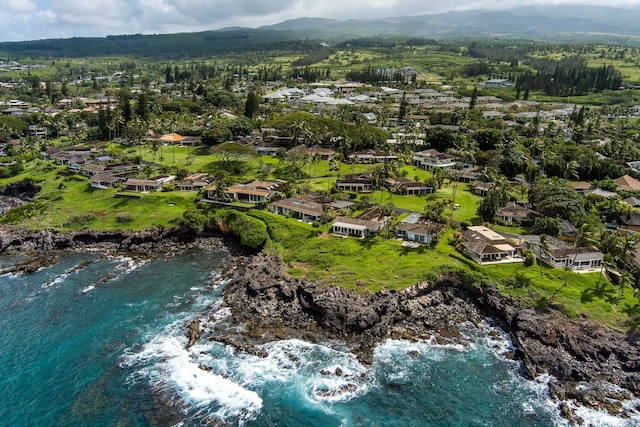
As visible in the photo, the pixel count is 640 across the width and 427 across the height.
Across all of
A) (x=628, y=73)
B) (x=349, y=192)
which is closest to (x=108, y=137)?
(x=349, y=192)

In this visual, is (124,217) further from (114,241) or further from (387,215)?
(387,215)

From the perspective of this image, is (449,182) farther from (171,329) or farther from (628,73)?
(628,73)

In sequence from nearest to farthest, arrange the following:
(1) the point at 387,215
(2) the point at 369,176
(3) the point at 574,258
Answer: (3) the point at 574,258 < (1) the point at 387,215 < (2) the point at 369,176

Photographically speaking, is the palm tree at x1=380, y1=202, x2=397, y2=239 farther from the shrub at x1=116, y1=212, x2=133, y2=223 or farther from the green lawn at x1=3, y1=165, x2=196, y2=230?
the shrub at x1=116, y1=212, x2=133, y2=223

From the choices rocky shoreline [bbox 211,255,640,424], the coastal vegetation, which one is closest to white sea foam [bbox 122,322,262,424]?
rocky shoreline [bbox 211,255,640,424]

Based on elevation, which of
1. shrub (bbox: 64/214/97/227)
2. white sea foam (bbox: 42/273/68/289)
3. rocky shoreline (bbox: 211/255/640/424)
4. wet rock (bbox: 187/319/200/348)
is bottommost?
rocky shoreline (bbox: 211/255/640/424)

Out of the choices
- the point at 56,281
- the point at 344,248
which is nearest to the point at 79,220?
the point at 56,281

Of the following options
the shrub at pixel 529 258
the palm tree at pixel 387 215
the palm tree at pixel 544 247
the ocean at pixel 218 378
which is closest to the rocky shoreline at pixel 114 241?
the ocean at pixel 218 378
